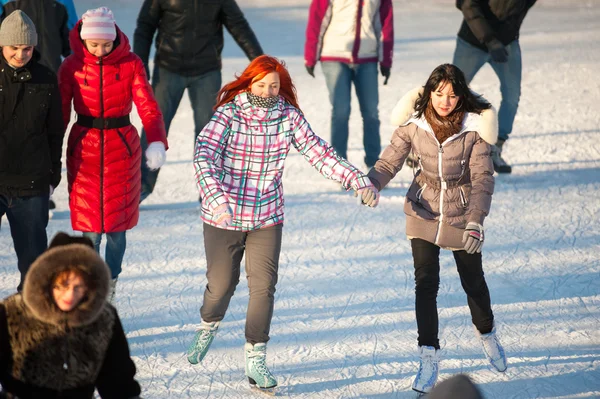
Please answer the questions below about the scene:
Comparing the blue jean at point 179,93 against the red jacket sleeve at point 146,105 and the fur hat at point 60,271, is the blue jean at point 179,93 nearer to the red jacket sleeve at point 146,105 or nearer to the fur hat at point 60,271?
the red jacket sleeve at point 146,105

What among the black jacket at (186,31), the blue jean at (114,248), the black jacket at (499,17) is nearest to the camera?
the blue jean at (114,248)

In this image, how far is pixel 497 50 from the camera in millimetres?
6918

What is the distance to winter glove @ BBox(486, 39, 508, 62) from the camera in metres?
6.91

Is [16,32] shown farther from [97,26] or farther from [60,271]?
[60,271]

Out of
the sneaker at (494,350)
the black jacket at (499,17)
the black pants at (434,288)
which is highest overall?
the black jacket at (499,17)

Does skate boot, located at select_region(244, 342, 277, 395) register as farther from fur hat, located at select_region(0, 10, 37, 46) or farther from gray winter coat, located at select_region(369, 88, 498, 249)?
fur hat, located at select_region(0, 10, 37, 46)

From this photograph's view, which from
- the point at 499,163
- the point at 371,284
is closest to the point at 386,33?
the point at 499,163

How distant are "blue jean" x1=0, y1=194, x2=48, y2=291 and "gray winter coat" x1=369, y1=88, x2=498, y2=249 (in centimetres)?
149

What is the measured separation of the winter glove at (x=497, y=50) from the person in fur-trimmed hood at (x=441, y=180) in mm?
2784

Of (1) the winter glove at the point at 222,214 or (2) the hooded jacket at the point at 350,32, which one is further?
(2) the hooded jacket at the point at 350,32

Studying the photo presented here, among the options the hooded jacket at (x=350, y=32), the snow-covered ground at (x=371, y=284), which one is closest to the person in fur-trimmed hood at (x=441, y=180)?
the snow-covered ground at (x=371, y=284)

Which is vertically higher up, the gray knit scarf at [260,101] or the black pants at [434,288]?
the gray knit scarf at [260,101]

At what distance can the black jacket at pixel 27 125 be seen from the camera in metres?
4.23

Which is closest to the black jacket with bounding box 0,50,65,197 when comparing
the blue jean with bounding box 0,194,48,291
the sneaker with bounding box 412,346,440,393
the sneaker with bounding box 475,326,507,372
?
the blue jean with bounding box 0,194,48,291
